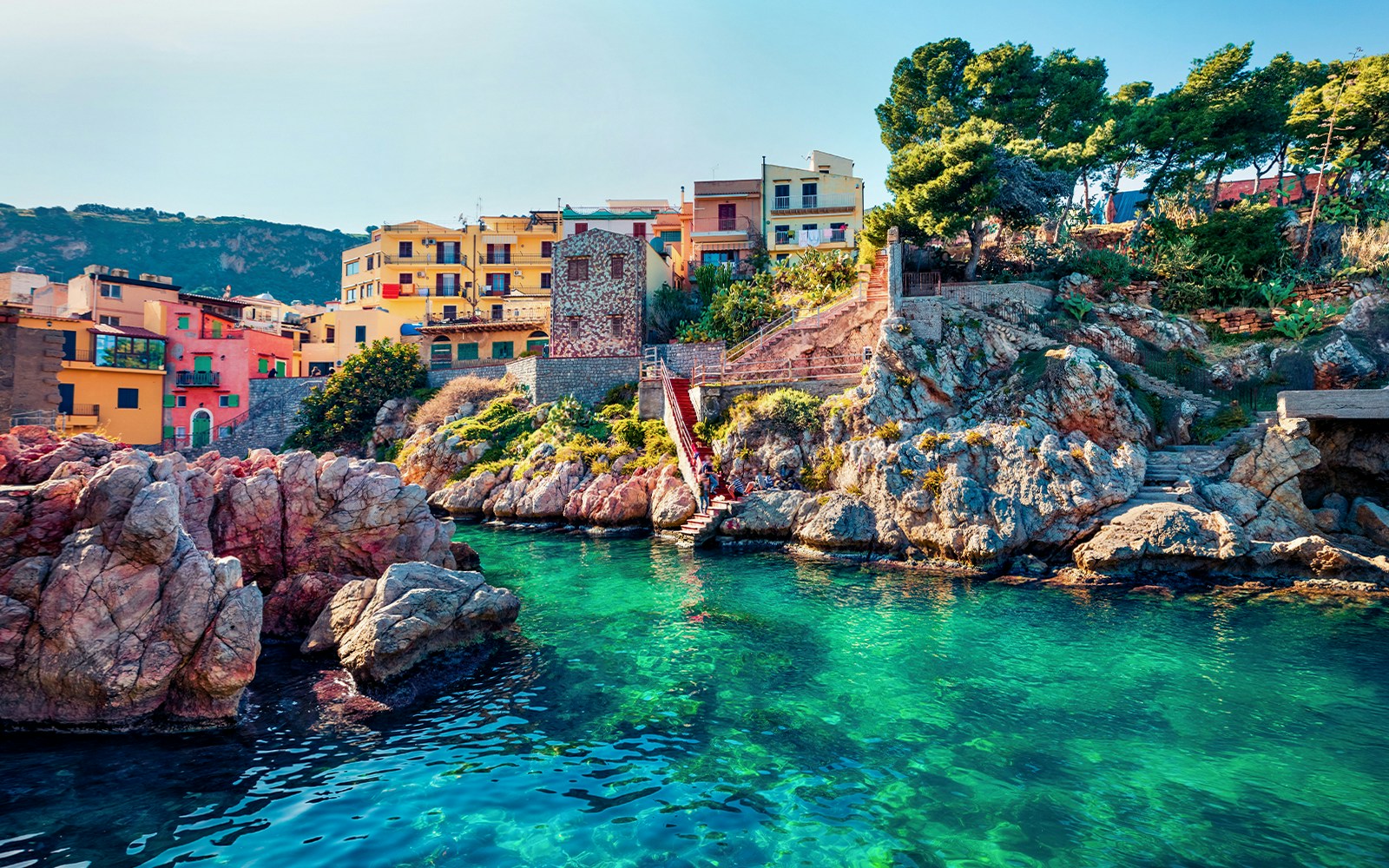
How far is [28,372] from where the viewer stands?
81.5ft

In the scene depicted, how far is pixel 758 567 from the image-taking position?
24781 mm

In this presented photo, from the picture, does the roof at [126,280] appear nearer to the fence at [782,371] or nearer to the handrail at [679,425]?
the handrail at [679,425]

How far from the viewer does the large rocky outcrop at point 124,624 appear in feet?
37.8

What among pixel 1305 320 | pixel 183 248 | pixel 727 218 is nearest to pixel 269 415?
pixel 727 218

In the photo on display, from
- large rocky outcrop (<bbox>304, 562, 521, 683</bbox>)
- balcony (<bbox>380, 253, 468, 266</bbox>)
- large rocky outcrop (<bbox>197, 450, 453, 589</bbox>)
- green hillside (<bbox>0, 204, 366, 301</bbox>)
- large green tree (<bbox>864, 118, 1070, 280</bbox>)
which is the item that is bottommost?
large rocky outcrop (<bbox>304, 562, 521, 683</bbox>)

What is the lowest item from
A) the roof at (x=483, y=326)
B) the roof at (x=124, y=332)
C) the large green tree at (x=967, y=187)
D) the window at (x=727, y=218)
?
the roof at (x=124, y=332)

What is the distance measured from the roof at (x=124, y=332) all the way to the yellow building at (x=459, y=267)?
1635 centimetres

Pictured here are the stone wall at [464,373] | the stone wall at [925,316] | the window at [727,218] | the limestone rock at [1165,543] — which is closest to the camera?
the limestone rock at [1165,543]

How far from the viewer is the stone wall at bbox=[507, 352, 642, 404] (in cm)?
4153

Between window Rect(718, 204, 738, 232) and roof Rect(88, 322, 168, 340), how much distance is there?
135ft

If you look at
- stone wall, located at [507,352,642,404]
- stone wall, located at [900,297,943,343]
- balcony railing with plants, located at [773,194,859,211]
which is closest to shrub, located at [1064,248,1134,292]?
stone wall, located at [900,297,943,343]

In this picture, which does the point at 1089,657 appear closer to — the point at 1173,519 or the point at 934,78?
the point at 1173,519

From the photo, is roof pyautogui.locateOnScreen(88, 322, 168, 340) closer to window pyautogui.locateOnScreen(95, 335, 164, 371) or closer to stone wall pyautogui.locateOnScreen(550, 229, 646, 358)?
window pyautogui.locateOnScreen(95, 335, 164, 371)

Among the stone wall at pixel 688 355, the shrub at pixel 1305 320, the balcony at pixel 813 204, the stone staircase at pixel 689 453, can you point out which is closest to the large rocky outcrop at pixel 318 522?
the stone staircase at pixel 689 453
